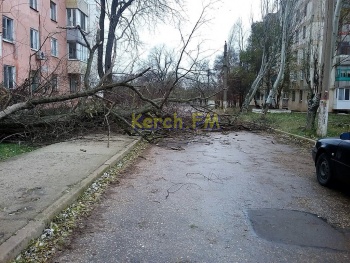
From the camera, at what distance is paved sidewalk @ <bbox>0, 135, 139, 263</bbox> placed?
377 cm

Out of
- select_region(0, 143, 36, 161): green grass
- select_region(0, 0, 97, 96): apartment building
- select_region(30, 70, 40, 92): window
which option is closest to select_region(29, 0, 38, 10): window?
select_region(0, 0, 97, 96): apartment building

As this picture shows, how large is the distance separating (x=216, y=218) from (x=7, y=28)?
20676 millimetres

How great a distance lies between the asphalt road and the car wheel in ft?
0.69

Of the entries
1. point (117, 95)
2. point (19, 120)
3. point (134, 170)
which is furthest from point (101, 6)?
point (134, 170)

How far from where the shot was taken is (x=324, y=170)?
6402 mm

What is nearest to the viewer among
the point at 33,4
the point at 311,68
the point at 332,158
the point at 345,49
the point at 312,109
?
the point at 332,158

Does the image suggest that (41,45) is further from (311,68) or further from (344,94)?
(344,94)

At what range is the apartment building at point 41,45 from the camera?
13398 millimetres

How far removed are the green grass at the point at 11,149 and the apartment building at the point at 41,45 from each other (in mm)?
1933

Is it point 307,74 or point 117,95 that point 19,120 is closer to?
point 117,95

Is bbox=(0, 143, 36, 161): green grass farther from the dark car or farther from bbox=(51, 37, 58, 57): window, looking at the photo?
bbox=(51, 37, 58, 57): window

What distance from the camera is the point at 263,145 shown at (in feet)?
41.2

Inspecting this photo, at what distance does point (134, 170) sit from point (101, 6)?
52.1ft

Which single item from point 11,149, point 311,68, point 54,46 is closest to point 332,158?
point 11,149
